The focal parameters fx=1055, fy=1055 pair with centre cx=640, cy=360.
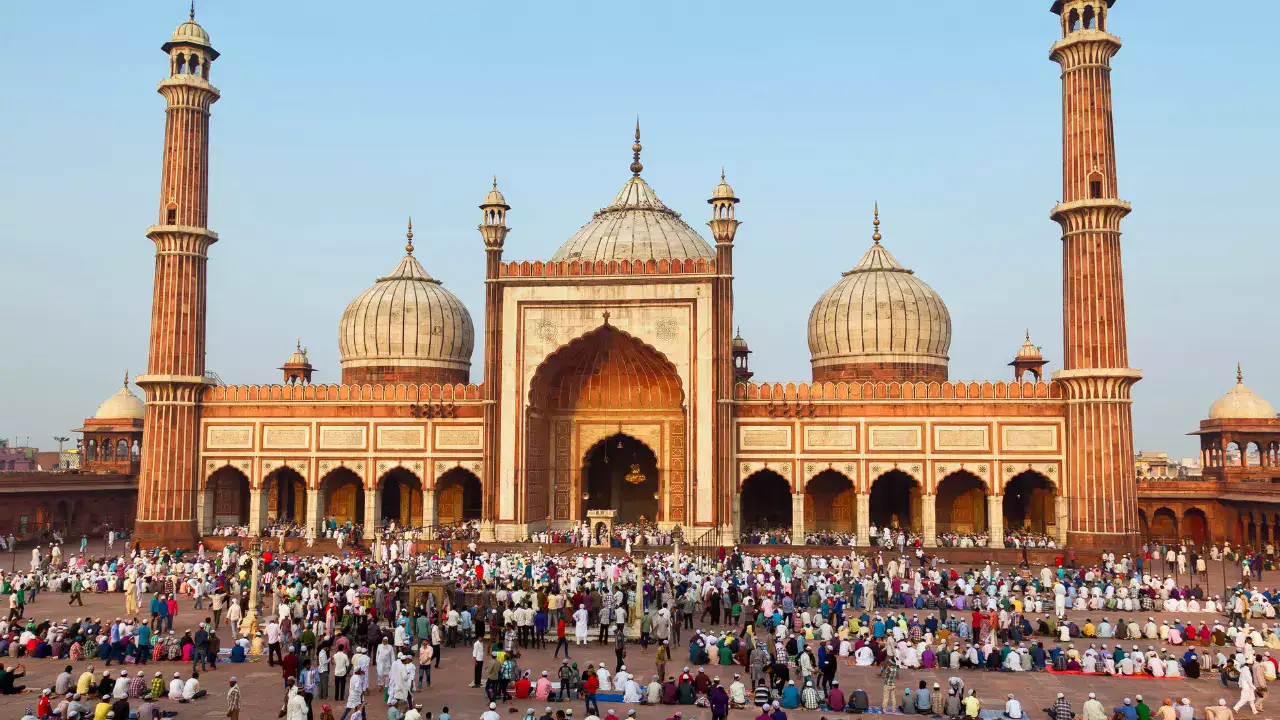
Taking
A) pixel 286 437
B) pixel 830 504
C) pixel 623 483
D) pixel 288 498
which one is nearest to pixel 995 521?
pixel 830 504

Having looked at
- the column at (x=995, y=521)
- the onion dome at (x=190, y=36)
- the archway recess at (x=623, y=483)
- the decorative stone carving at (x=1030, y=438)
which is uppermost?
the onion dome at (x=190, y=36)

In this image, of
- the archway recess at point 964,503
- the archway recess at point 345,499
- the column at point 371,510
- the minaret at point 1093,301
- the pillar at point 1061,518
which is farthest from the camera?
the archway recess at point 345,499

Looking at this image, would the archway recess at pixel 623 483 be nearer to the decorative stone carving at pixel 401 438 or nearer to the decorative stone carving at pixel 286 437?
the decorative stone carving at pixel 401 438

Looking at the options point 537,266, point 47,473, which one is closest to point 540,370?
point 537,266

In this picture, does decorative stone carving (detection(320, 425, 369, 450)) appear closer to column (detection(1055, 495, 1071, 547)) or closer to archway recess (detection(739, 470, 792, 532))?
archway recess (detection(739, 470, 792, 532))

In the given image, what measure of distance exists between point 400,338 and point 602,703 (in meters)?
28.6

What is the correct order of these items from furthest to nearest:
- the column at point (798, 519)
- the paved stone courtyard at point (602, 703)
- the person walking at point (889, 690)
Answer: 1. the column at point (798, 519)
2. the paved stone courtyard at point (602, 703)
3. the person walking at point (889, 690)

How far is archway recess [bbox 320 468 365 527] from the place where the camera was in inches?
1465

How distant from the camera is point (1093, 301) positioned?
102 ft

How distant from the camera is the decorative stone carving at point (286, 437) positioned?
35.1 metres

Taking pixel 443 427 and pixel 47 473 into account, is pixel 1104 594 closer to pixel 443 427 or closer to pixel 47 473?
pixel 443 427

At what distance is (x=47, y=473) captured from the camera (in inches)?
1486

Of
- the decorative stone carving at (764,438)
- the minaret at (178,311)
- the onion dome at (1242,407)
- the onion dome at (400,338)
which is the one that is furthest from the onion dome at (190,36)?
the onion dome at (1242,407)

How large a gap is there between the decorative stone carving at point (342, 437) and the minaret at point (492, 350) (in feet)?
15.1
